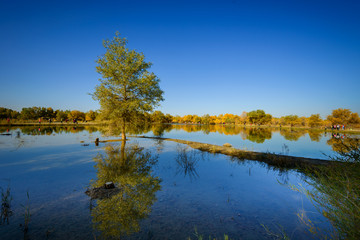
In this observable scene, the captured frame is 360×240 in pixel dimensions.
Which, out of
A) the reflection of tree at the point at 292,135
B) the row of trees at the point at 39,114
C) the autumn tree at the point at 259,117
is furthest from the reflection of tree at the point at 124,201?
the autumn tree at the point at 259,117

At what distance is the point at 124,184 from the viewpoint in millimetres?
9055

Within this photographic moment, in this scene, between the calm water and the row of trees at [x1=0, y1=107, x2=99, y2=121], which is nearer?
the calm water

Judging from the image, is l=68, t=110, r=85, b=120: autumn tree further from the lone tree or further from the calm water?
the calm water

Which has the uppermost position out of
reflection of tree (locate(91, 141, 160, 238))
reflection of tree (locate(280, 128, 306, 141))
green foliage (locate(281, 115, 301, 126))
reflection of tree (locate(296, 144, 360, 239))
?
green foliage (locate(281, 115, 301, 126))

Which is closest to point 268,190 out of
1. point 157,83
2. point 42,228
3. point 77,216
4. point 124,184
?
point 124,184

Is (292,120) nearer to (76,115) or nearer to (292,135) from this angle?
(292,135)

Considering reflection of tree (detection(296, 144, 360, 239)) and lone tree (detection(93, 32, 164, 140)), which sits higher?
lone tree (detection(93, 32, 164, 140))

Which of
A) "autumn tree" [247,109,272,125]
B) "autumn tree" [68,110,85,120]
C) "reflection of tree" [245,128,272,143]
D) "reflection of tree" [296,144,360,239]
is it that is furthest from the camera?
"autumn tree" [247,109,272,125]

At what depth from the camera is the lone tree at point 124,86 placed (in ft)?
79.7

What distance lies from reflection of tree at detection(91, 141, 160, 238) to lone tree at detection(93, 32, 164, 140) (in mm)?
13972

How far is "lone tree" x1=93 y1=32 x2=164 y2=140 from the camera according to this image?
2428 cm

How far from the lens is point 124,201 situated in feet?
23.2

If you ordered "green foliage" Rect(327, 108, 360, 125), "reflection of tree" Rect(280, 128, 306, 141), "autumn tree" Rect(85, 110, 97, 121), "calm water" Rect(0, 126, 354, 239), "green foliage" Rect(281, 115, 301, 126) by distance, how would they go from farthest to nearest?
1. "green foliage" Rect(281, 115, 301, 126)
2. "autumn tree" Rect(85, 110, 97, 121)
3. "green foliage" Rect(327, 108, 360, 125)
4. "reflection of tree" Rect(280, 128, 306, 141)
5. "calm water" Rect(0, 126, 354, 239)

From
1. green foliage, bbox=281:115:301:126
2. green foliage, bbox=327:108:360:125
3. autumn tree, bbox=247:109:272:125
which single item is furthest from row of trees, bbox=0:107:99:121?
green foliage, bbox=281:115:301:126
